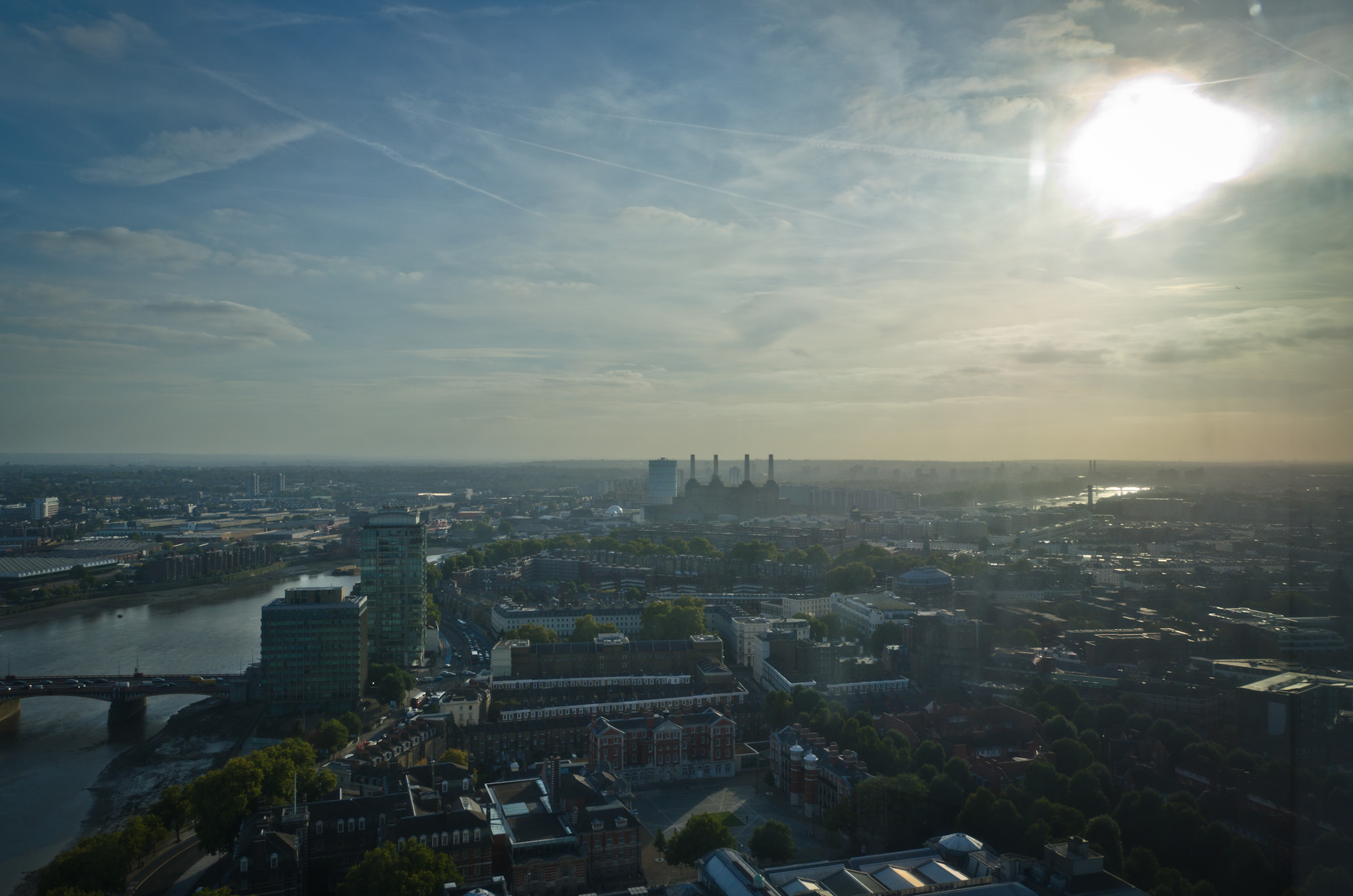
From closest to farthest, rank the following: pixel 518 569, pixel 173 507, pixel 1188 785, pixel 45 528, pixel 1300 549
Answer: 1. pixel 1188 785
2. pixel 1300 549
3. pixel 518 569
4. pixel 45 528
5. pixel 173 507

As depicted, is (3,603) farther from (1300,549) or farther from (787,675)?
(1300,549)

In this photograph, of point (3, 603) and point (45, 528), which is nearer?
point (3, 603)

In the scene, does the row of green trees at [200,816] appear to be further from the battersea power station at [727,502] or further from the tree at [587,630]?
the battersea power station at [727,502]

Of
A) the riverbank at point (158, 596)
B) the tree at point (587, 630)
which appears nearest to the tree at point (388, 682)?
the tree at point (587, 630)

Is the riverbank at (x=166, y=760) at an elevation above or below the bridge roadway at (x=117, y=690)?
below

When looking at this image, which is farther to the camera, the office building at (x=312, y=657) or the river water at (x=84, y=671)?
the office building at (x=312, y=657)

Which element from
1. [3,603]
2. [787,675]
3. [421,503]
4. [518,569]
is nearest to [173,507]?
[421,503]

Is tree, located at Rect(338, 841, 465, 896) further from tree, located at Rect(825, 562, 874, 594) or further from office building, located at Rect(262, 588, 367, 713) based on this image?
tree, located at Rect(825, 562, 874, 594)

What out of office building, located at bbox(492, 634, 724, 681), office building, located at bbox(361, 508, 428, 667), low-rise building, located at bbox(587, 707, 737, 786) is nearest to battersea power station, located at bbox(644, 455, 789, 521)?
office building, located at bbox(361, 508, 428, 667)
